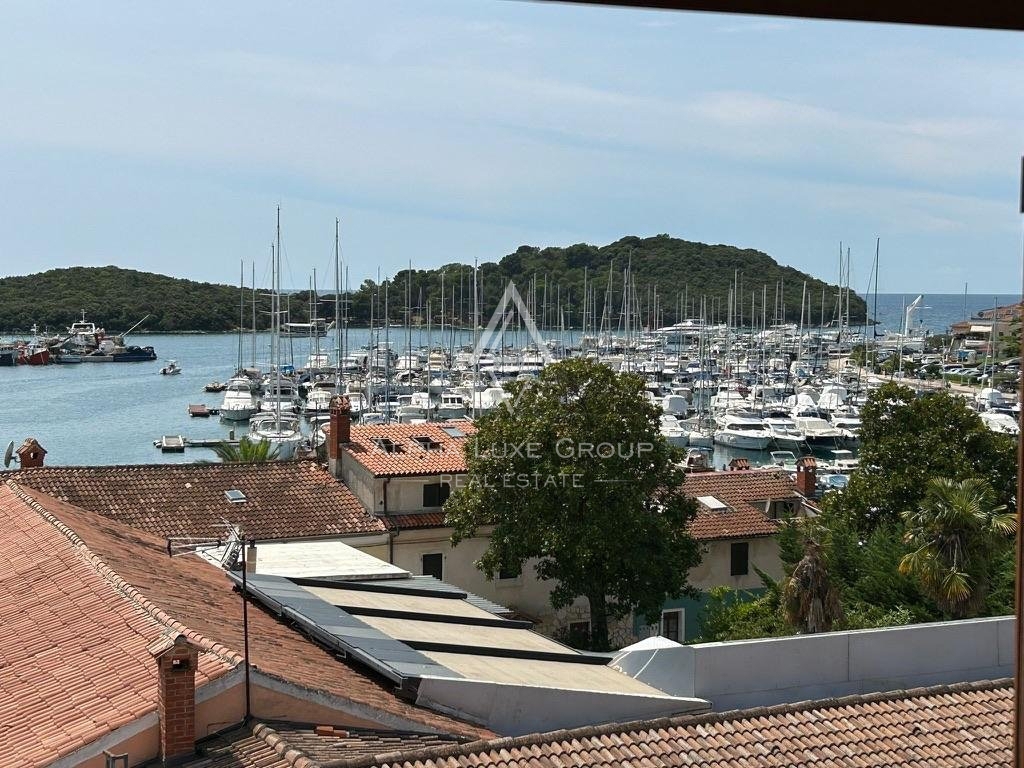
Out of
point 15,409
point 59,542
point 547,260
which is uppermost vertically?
point 547,260

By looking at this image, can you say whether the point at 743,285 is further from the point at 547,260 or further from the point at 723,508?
the point at 723,508

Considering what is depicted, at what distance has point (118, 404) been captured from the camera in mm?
79125

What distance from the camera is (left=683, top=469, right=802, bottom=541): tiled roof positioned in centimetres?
2489

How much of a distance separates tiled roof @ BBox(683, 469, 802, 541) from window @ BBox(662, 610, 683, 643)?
1.62 metres

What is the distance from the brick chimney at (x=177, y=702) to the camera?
8.56 meters

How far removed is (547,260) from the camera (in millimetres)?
93250

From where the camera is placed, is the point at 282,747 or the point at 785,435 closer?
the point at 282,747

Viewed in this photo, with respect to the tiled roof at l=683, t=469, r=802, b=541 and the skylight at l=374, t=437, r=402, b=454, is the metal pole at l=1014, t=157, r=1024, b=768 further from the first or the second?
the skylight at l=374, t=437, r=402, b=454

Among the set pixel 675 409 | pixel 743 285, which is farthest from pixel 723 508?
pixel 743 285

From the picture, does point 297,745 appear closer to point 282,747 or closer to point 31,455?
point 282,747

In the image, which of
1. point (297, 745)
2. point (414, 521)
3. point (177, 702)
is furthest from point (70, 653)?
point (414, 521)

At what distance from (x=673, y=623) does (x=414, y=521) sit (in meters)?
5.72

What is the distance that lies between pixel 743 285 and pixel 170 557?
300 feet

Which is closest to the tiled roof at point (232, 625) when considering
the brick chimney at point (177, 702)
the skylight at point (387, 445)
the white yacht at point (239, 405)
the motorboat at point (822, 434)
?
the brick chimney at point (177, 702)
